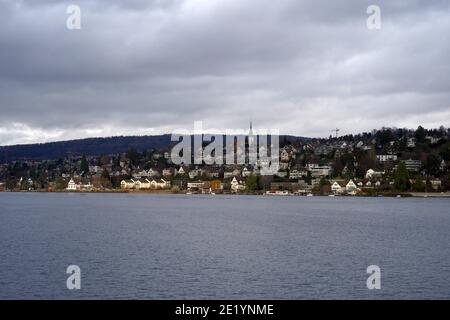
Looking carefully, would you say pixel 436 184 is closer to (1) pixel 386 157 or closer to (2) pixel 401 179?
(2) pixel 401 179

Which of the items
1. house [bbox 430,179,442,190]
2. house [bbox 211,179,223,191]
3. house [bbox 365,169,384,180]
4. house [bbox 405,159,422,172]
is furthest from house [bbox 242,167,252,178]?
house [bbox 430,179,442,190]

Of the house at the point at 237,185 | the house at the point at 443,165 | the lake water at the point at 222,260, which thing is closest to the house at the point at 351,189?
the house at the point at 443,165

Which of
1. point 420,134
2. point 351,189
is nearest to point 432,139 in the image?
point 420,134

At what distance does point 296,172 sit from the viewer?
142 metres

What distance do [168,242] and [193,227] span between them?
10445 millimetres

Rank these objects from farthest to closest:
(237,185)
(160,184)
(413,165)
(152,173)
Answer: (152,173), (160,184), (237,185), (413,165)

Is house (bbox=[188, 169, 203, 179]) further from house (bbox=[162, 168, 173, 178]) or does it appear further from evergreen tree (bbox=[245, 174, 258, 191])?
evergreen tree (bbox=[245, 174, 258, 191])

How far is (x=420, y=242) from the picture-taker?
117ft

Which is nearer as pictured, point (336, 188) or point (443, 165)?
point (336, 188)

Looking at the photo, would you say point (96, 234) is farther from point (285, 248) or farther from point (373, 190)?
point (373, 190)

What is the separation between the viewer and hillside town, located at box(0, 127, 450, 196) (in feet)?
409

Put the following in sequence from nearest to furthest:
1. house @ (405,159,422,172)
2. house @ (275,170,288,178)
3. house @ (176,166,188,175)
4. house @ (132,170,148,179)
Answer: house @ (405,159,422,172), house @ (275,170,288,178), house @ (176,166,188,175), house @ (132,170,148,179)

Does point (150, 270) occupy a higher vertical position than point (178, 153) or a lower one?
lower

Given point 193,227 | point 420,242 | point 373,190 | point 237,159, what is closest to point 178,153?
point 237,159
